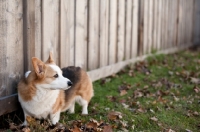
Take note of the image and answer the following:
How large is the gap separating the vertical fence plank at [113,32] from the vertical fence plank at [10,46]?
2546mm

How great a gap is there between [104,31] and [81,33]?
820 mm

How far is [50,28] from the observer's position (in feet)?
16.1

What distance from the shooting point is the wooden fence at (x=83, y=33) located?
4.25 metres

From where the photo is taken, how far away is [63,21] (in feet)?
17.0

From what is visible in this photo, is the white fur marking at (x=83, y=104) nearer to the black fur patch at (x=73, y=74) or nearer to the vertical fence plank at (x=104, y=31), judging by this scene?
the black fur patch at (x=73, y=74)

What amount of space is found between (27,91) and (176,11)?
6.72m

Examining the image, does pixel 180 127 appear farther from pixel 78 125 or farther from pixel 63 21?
pixel 63 21

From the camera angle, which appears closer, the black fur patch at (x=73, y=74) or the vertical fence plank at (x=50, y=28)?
the black fur patch at (x=73, y=74)

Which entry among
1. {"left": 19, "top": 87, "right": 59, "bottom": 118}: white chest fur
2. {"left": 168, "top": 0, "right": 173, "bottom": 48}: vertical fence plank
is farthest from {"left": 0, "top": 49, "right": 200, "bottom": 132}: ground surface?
{"left": 168, "top": 0, "right": 173, "bottom": 48}: vertical fence plank

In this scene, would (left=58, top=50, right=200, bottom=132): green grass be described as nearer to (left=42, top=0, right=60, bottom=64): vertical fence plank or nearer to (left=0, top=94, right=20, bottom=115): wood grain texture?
(left=0, top=94, right=20, bottom=115): wood grain texture

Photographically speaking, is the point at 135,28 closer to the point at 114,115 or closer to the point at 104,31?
the point at 104,31

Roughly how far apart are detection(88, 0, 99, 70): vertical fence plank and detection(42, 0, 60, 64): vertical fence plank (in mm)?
968

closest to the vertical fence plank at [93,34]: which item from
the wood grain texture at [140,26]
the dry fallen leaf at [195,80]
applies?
the dry fallen leaf at [195,80]

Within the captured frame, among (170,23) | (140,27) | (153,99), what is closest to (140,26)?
(140,27)
